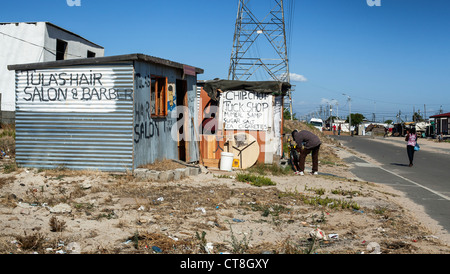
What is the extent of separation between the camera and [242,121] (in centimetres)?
1438

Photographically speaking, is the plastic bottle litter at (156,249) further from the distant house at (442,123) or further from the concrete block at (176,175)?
the distant house at (442,123)

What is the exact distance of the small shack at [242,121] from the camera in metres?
14.0

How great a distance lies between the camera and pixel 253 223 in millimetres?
6734

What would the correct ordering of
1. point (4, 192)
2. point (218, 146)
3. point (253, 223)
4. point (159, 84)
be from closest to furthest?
point (253, 223)
point (4, 192)
point (159, 84)
point (218, 146)

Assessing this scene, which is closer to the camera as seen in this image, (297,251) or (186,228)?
(297,251)

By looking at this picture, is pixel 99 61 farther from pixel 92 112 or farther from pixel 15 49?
pixel 15 49

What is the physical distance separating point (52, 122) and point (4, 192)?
3.34 metres


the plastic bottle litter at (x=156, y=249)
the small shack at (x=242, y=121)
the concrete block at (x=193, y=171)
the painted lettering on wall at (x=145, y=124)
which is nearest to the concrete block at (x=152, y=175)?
the painted lettering on wall at (x=145, y=124)

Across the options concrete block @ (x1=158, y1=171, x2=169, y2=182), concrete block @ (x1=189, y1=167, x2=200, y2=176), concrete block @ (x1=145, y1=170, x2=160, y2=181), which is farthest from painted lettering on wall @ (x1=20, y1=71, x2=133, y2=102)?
concrete block @ (x1=189, y1=167, x2=200, y2=176)

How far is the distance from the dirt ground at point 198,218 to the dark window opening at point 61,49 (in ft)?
62.4

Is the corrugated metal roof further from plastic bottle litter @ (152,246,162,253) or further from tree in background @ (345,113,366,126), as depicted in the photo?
Result: tree in background @ (345,113,366,126)

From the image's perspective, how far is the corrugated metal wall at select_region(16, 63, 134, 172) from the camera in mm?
10867

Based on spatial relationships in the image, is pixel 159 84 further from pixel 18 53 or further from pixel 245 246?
pixel 18 53
